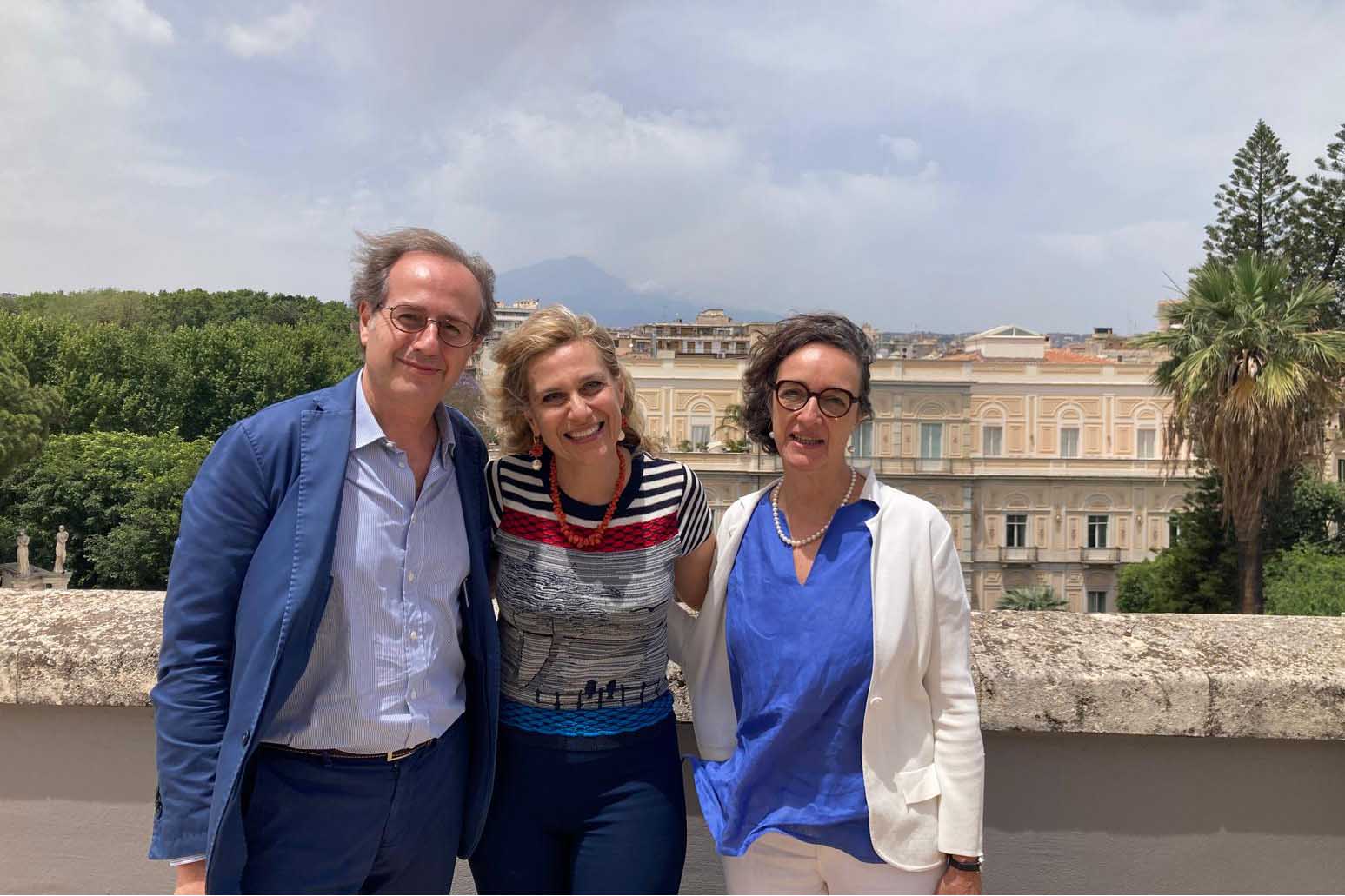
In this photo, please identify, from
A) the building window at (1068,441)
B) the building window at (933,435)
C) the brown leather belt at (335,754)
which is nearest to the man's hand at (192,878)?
the brown leather belt at (335,754)

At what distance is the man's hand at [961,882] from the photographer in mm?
1737

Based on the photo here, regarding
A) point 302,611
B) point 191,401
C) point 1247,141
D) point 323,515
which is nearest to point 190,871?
point 302,611

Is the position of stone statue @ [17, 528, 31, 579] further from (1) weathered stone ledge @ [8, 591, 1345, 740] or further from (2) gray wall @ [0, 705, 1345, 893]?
(1) weathered stone ledge @ [8, 591, 1345, 740]

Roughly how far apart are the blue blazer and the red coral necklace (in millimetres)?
400

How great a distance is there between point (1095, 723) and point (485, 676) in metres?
1.14

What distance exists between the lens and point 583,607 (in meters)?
1.85

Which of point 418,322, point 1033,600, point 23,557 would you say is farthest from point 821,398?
point 1033,600

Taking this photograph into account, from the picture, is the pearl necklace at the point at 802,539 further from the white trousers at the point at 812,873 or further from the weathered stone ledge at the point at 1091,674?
the white trousers at the point at 812,873

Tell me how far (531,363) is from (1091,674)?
Result: 1.21 metres

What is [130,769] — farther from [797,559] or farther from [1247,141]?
[1247,141]

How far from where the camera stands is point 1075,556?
159 feet

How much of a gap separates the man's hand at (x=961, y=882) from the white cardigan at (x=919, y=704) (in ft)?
0.09

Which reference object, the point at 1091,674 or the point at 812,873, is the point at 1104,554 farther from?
the point at 812,873

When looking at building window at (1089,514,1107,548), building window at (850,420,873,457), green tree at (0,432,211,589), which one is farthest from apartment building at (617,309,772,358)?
green tree at (0,432,211,589)
